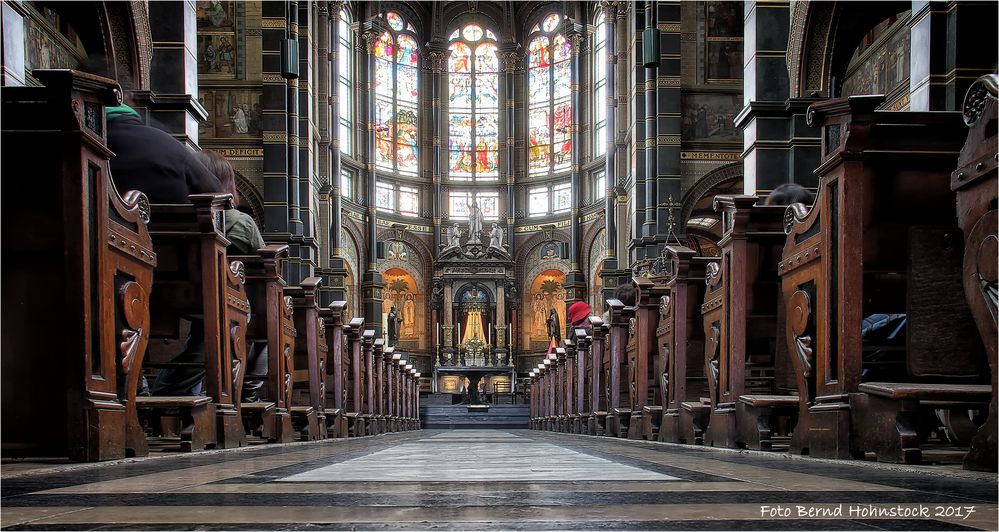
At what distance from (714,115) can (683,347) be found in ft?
47.8

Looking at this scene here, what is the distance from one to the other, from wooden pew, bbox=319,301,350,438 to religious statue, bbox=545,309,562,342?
22221 millimetres

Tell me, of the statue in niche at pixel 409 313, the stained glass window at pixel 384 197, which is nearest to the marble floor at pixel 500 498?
the stained glass window at pixel 384 197

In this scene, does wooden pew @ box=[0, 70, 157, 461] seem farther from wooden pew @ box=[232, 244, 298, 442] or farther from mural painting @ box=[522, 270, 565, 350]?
mural painting @ box=[522, 270, 565, 350]

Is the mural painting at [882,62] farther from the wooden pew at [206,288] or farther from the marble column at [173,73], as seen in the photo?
the wooden pew at [206,288]

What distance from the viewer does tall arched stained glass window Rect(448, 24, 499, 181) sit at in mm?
34312

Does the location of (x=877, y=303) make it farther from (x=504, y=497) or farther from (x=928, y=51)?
(x=928, y=51)

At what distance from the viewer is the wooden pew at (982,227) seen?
8.80 feet

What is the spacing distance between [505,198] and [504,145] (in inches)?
73.9

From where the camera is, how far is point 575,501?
1.78 m

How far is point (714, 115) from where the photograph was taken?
66.3ft

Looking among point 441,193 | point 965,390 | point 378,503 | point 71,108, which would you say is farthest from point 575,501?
point 441,193

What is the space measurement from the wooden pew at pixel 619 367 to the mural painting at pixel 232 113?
41.1 ft

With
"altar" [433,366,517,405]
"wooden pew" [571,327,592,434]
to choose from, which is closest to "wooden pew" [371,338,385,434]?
"wooden pew" [571,327,592,434]

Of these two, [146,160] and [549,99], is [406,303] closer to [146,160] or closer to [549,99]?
[549,99]
